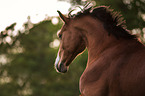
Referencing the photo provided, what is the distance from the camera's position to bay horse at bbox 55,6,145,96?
4406mm

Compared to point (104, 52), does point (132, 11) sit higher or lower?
lower

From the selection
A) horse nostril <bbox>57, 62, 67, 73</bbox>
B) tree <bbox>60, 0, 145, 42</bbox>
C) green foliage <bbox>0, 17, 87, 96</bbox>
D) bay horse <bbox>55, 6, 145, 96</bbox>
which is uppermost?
bay horse <bbox>55, 6, 145, 96</bbox>

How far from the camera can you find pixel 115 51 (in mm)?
4898

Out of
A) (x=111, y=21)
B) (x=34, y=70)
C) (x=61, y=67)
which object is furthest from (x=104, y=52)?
(x=34, y=70)

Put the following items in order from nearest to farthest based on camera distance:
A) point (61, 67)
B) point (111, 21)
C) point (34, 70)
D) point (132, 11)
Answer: point (111, 21) < point (61, 67) < point (132, 11) < point (34, 70)

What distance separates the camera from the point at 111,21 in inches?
207

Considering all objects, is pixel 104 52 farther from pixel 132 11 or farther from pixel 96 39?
pixel 132 11

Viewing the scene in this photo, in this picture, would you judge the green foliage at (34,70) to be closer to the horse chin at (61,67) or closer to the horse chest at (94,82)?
the horse chin at (61,67)

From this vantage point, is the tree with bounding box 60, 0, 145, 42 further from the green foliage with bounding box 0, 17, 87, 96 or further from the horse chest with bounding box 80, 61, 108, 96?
the green foliage with bounding box 0, 17, 87, 96

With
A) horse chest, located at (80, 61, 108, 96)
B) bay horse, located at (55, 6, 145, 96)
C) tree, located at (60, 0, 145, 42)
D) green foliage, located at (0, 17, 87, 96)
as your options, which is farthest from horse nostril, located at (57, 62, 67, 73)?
green foliage, located at (0, 17, 87, 96)

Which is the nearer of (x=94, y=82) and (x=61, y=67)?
(x=94, y=82)

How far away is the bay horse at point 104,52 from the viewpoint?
14.5 ft

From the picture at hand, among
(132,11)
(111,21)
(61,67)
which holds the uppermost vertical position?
(111,21)

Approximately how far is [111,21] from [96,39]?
45cm
